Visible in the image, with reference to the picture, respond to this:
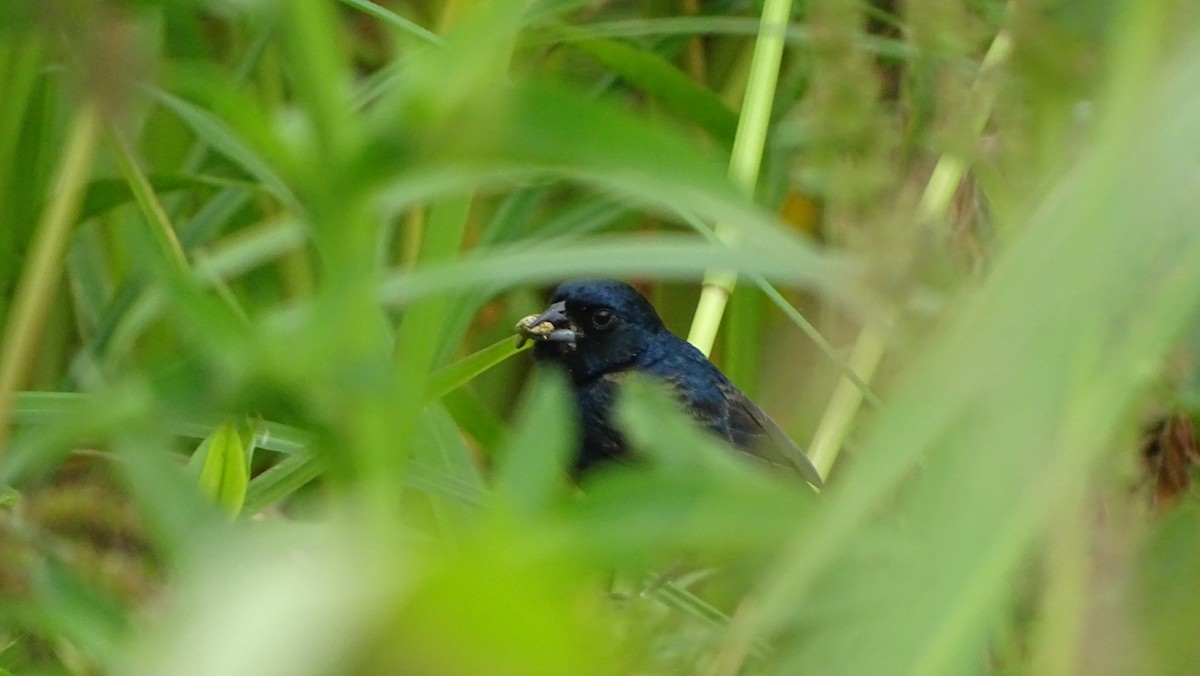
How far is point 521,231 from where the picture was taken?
4.30 ft

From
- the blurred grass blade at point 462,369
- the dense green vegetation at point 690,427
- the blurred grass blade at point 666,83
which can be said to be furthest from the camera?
the blurred grass blade at point 666,83

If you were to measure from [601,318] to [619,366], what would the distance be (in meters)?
0.06

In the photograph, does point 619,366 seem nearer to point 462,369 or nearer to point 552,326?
point 552,326

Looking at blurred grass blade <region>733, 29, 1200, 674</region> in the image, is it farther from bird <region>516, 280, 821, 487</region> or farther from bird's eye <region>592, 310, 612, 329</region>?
bird's eye <region>592, 310, 612, 329</region>

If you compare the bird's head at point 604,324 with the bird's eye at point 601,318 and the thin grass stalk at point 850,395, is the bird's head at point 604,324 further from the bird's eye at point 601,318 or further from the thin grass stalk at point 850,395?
the thin grass stalk at point 850,395

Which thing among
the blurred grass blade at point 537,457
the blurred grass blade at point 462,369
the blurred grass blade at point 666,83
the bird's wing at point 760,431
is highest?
the blurred grass blade at point 666,83

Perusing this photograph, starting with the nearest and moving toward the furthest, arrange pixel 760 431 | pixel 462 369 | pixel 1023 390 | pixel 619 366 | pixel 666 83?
pixel 1023 390
pixel 462 369
pixel 666 83
pixel 760 431
pixel 619 366

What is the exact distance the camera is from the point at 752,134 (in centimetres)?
106

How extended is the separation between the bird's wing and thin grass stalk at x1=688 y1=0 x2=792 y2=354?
1.21ft

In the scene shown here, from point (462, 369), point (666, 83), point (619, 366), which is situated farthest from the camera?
point (619, 366)

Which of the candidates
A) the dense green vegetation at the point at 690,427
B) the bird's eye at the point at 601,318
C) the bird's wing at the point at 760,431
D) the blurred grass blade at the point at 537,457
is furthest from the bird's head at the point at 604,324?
the blurred grass blade at the point at 537,457

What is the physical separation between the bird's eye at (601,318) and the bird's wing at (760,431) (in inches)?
6.6

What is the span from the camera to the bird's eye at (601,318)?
1.61 meters

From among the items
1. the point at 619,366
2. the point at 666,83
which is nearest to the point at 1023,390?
the point at 666,83
